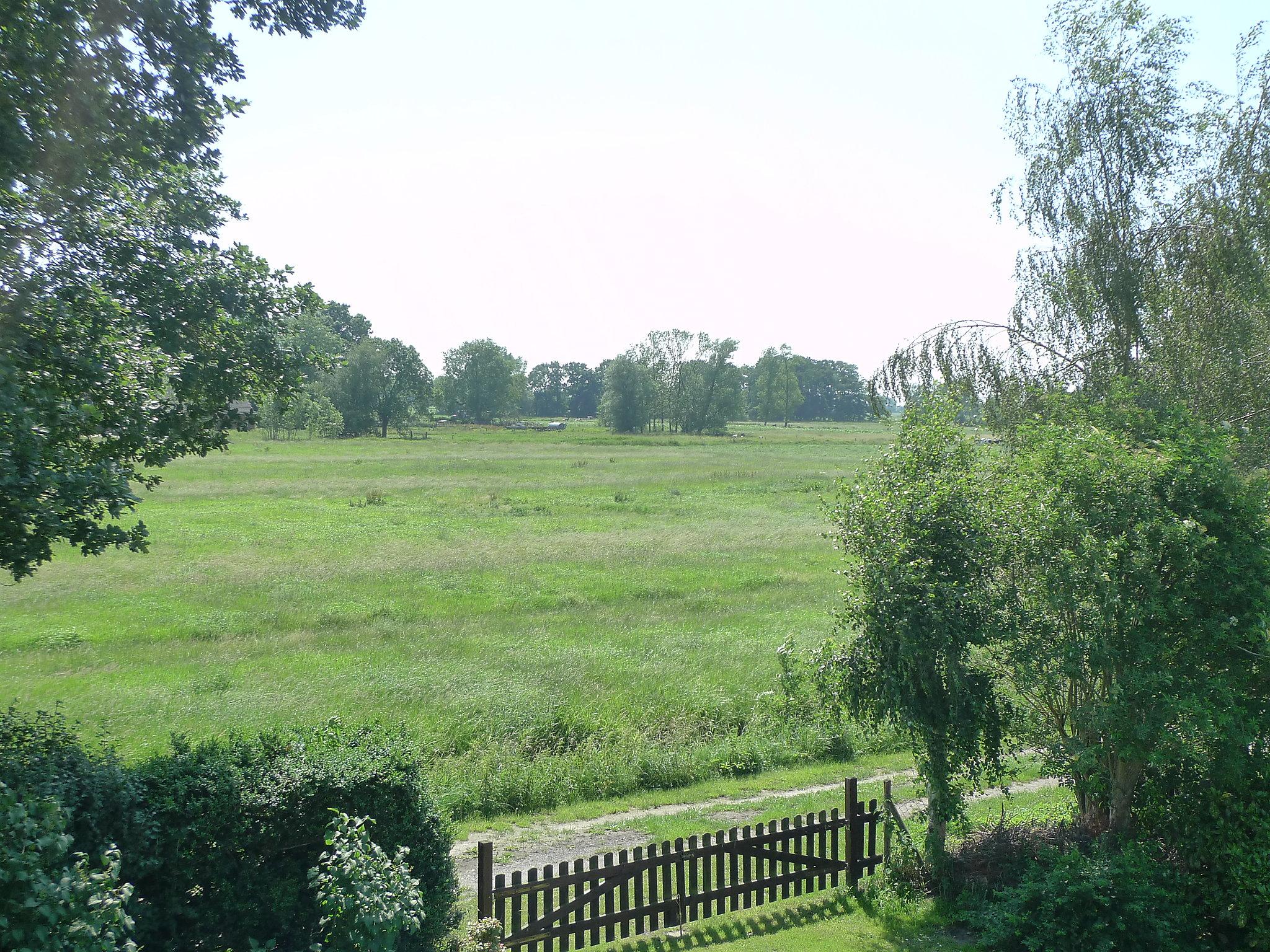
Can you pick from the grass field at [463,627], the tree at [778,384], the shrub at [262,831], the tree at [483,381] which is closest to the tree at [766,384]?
the tree at [778,384]

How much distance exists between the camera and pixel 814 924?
10.1 meters

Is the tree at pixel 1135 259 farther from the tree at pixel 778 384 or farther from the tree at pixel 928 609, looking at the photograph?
the tree at pixel 778 384

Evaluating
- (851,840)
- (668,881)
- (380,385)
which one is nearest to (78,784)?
(668,881)

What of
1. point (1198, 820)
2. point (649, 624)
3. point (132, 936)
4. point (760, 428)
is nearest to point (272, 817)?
point (132, 936)

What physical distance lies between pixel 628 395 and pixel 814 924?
422 ft

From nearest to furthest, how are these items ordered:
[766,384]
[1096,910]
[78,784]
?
1. [78,784]
2. [1096,910]
3. [766,384]

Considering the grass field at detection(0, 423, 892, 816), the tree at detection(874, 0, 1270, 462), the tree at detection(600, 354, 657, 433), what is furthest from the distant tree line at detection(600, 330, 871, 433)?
the tree at detection(874, 0, 1270, 462)

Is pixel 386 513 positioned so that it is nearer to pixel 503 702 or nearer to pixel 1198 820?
pixel 503 702

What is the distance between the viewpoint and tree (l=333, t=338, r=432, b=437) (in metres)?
113

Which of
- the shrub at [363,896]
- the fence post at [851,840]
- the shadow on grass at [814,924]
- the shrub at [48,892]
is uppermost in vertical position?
the shrub at [48,892]

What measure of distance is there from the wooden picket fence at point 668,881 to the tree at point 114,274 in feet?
17.5

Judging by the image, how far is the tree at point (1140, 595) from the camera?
8758 millimetres

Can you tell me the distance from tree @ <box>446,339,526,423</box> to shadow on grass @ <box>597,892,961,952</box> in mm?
144953

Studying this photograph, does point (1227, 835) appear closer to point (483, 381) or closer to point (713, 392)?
point (713, 392)
